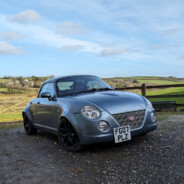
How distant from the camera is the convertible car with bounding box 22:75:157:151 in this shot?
407 centimetres

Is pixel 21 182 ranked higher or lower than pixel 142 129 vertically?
lower

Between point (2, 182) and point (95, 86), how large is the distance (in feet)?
9.43

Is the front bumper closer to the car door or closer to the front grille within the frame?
the front grille

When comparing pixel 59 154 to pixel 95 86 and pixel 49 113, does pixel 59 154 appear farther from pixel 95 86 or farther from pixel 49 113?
pixel 95 86

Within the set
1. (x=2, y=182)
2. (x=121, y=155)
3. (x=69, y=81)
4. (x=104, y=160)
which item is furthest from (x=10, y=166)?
(x=69, y=81)

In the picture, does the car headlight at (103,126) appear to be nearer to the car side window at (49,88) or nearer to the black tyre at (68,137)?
the black tyre at (68,137)

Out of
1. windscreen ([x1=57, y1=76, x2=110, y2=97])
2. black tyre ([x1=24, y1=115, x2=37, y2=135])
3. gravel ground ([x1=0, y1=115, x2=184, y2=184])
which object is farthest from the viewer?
black tyre ([x1=24, y1=115, x2=37, y2=135])

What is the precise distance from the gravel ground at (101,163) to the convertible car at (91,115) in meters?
0.32

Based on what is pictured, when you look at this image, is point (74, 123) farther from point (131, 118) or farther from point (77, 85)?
point (77, 85)

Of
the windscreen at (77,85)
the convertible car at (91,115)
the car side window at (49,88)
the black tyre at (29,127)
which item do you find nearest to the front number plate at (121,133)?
the convertible car at (91,115)

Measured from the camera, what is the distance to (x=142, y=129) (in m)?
4.38

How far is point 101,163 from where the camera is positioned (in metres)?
3.80

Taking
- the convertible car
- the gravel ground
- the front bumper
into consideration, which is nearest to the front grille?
the convertible car

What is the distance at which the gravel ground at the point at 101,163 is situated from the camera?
10.5ft
